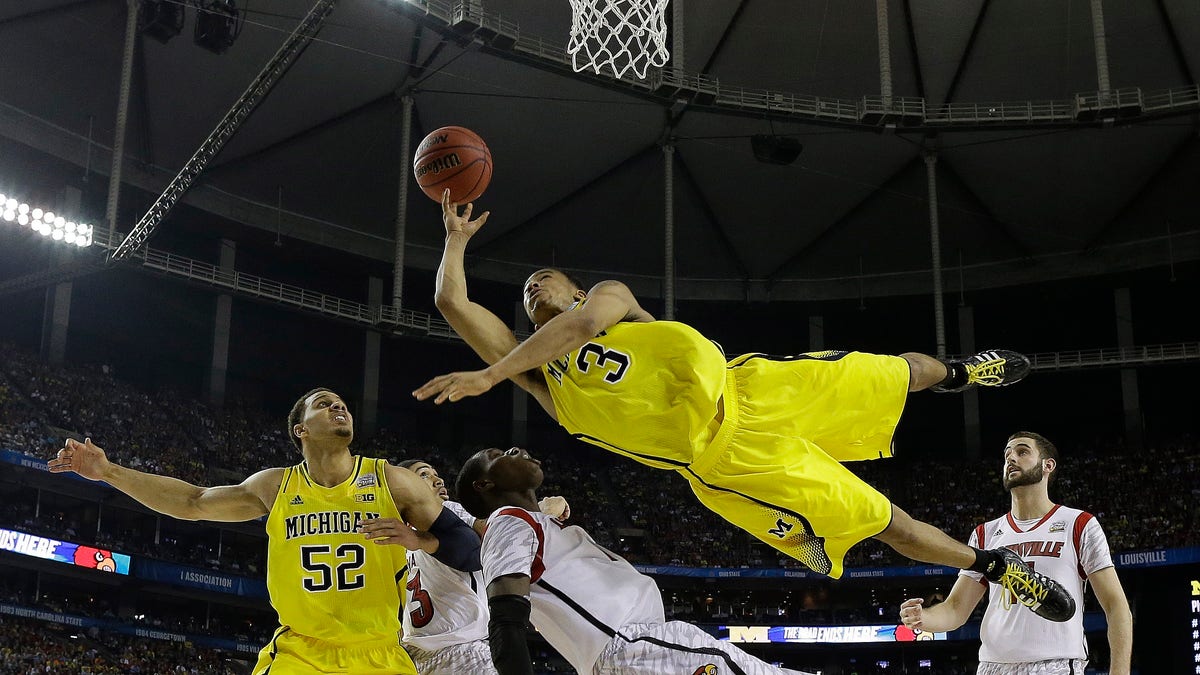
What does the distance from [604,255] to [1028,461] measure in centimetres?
3160

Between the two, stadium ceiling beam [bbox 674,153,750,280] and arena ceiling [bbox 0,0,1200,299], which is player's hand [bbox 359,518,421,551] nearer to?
arena ceiling [bbox 0,0,1200,299]

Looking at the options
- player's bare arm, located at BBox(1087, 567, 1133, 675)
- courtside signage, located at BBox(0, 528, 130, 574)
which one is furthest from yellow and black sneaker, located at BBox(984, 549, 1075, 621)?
courtside signage, located at BBox(0, 528, 130, 574)

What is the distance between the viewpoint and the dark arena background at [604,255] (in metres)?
29.2

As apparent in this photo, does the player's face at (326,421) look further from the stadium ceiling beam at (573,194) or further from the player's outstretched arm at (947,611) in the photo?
the stadium ceiling beam at (573,194)

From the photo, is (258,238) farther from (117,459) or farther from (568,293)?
(568,293)

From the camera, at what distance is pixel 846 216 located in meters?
37.6

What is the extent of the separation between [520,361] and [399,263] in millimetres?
26699

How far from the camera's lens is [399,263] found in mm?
31719

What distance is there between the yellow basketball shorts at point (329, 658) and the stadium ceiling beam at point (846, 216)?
3128cm

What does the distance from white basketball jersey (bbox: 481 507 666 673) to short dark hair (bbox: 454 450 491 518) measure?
313 millimetres

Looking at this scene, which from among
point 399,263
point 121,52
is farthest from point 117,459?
point 121,52

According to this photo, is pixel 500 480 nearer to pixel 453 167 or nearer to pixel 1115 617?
pixel 453 167

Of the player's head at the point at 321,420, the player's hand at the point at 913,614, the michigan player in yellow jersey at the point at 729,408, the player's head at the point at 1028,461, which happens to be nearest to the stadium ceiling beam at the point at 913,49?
the player's head at the point at 1028,461

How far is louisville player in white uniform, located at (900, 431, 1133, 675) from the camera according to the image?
7.16m
